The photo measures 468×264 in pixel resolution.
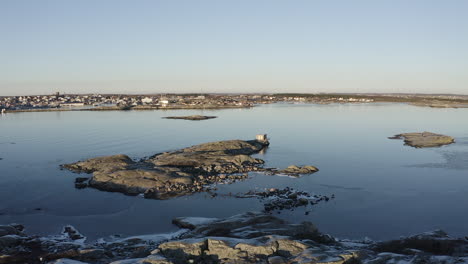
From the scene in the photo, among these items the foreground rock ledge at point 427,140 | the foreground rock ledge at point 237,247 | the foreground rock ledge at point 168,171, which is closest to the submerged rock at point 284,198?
the foreground rock ledge at point 237,247

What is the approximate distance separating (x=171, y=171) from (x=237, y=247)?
55.5ft

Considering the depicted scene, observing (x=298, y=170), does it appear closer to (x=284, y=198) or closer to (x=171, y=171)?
Answer: (x=284, y=198)

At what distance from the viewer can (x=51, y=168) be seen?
3647 centimetres

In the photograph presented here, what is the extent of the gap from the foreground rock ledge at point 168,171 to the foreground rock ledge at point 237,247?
8.04 meters

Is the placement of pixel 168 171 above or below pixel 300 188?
above

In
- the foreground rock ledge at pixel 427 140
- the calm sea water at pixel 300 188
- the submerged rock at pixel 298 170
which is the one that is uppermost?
the foreground rock ledge at pixel 427 140

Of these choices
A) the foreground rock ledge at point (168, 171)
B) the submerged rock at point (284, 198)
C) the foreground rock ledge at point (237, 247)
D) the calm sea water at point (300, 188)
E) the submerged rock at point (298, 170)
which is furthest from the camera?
the submerged rock at point (298, 170)

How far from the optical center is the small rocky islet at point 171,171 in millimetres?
27781

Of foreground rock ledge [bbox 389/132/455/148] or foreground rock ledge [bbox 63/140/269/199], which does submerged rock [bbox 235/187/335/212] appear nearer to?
foreground rock ledge [bbox 63/140/269/199]

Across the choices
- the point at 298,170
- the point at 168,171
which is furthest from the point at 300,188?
the point at 168,171

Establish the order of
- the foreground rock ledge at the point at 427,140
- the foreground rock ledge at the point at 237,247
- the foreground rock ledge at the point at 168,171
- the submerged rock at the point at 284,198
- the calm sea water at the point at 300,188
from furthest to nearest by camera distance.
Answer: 1. the foreground rock ledge at the point at 427,140
2. the foreground rock ledge at the point at 168,171
3. the submerged rock at the point at 284,198
4. the calm sea water at the point at 300,188
5. the foreground rock ledge at the point at 237,247

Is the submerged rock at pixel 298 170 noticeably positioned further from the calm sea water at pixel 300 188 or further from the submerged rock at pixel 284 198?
the submerged rock at pixel 284 198

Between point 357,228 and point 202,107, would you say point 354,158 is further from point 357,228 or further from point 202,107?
point 202,107

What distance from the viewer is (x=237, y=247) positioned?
15.0m
